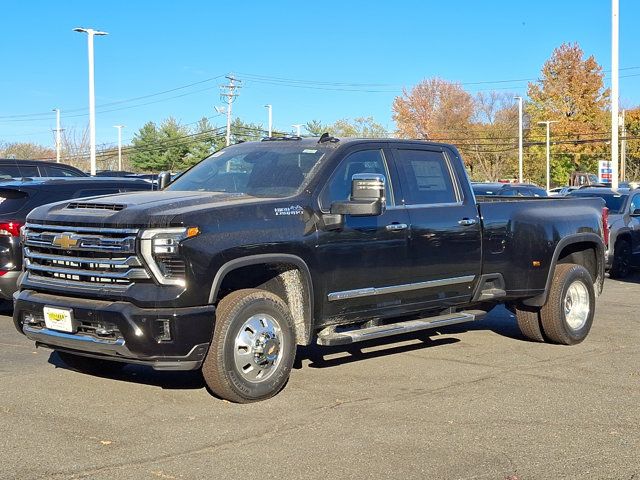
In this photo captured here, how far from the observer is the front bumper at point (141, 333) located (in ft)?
18.6

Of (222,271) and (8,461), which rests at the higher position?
(222,271)

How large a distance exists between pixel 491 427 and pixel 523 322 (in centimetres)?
341

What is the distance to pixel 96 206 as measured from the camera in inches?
246

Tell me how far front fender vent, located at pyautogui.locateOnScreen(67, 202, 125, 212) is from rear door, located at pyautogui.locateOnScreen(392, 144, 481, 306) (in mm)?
2509

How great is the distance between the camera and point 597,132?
56250 mm

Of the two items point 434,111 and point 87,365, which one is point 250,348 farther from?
point 434,111

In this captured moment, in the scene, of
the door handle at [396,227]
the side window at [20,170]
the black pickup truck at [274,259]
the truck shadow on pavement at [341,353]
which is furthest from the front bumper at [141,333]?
the side window at [20,170]

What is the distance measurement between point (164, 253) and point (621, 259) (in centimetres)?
1240

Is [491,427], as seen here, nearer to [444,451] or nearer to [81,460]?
[444,451]

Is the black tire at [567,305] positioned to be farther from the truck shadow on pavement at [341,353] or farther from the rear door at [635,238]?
the rear door at [635,238]

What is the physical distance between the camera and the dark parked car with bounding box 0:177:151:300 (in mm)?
9453

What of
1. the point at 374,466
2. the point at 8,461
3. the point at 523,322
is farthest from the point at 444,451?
the point at 523,322

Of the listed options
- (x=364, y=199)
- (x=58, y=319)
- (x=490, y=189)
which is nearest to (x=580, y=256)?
(x=364, y=199)

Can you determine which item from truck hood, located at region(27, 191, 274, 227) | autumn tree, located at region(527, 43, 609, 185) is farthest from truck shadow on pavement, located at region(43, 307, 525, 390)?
autumn tree, located at region(527, 43, 609, 185)
